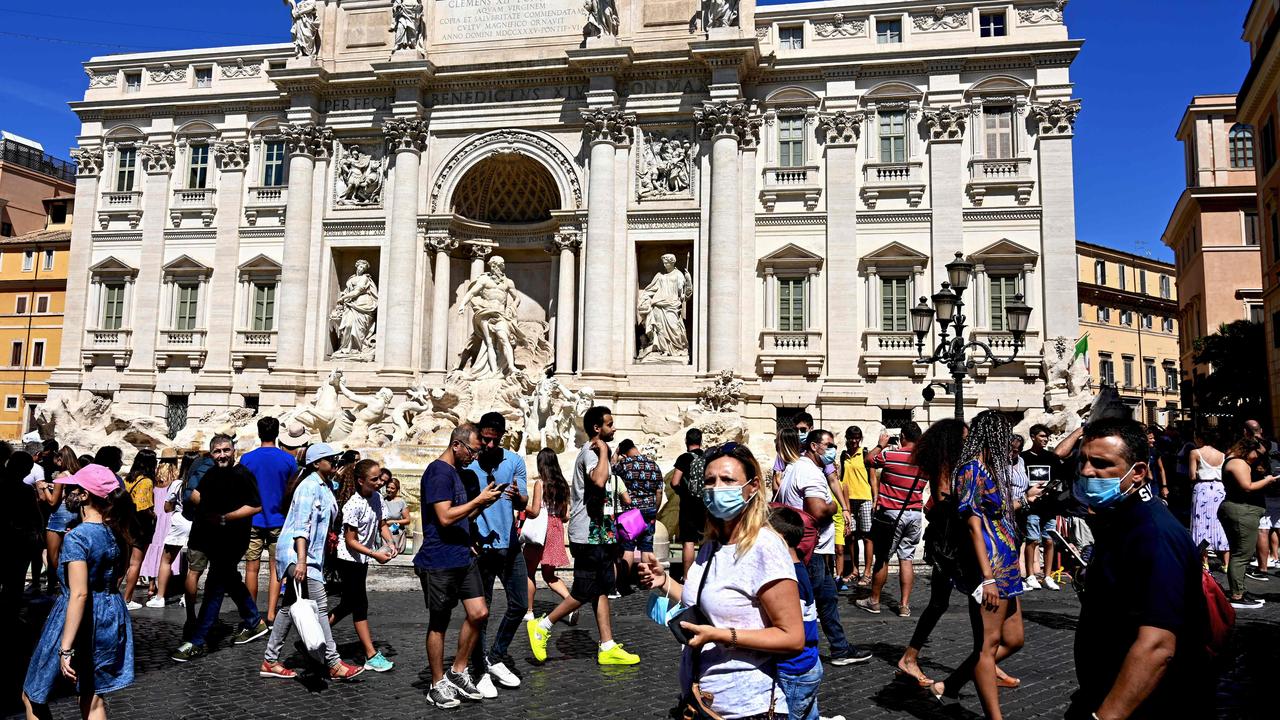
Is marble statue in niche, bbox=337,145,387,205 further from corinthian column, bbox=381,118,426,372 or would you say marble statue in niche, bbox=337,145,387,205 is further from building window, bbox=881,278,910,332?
building window, bbox=881,278,910,332

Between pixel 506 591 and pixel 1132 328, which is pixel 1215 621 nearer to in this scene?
pixel 506 591

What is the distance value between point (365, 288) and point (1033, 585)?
67.4 ft

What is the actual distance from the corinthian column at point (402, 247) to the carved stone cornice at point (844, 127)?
38.1 ft

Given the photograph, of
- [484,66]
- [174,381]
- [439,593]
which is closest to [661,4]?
[484,66]

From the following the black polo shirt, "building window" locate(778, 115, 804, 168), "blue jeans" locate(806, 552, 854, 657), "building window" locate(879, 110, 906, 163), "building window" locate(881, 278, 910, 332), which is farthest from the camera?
"building window" locate(778, 115, 804, 168)

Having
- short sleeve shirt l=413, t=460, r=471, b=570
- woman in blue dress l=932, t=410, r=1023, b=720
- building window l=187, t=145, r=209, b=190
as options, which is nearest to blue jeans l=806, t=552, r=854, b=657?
woman in blue dress l=932, t=410, r=1023, b=720

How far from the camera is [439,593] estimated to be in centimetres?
664

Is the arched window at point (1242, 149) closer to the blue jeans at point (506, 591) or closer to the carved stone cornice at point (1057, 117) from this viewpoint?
the carved stone cornice at point (1057, 117)

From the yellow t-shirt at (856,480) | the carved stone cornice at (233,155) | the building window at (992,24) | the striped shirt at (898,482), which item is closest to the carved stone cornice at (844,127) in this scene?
the building window at (992,24)

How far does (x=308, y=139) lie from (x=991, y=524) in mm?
25396

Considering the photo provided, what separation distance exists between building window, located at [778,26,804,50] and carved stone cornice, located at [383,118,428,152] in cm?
1060

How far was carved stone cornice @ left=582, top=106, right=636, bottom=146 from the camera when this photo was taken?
24969mm

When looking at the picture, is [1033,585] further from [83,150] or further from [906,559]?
[83,150]

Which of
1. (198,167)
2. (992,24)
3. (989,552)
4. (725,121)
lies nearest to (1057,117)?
(992,24)
